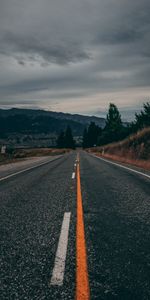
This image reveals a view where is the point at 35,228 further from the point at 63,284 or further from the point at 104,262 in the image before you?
the point at 63,284

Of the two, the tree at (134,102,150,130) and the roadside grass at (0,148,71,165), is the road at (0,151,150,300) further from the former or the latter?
the tree at (134,102,150,130)

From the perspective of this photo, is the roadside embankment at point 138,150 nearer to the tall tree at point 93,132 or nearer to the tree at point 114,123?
the tree at point 114,123

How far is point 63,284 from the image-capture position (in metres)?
3.11

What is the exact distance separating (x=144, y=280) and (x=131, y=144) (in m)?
24.8

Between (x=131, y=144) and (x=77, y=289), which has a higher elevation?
(x=131, y=144)

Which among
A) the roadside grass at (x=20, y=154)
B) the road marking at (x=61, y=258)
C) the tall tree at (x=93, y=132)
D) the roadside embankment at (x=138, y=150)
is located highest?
the tall tree at (x=93, y=132)

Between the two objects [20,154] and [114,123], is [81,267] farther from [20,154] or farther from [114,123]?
[114,123]

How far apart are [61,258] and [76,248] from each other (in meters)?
0.41

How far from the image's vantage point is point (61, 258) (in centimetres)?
382

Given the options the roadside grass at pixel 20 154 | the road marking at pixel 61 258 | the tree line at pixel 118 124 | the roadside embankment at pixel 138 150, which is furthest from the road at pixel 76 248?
the tree line at pixel 118 124

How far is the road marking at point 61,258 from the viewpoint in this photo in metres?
3.23

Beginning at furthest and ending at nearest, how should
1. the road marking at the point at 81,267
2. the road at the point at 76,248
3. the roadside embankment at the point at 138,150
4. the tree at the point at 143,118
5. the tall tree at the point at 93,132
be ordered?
the tall tree at the point at 93,132 < the tree at the point at 143,118 < the roadside embankment at the point at 138,150 < the road at the point at 76,248 < the road marking at the point at 81,267

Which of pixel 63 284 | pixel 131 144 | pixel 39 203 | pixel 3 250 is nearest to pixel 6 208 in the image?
pixel 39 203

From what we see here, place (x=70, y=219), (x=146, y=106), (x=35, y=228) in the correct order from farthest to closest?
1. (x=146, y=106)
2. (x=70, y=219)
3. (x=35, y=228)
